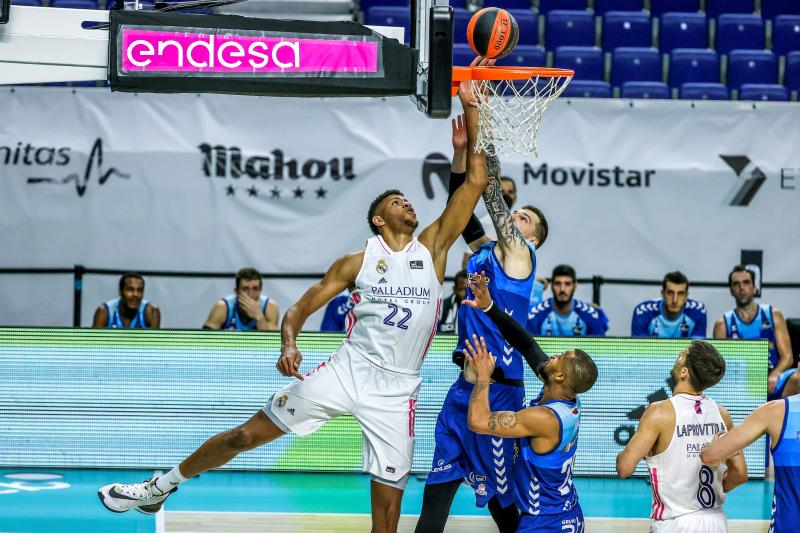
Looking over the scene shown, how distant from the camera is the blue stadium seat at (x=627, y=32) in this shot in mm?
14891

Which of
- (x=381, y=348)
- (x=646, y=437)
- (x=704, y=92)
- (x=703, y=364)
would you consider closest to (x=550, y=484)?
(x=646, y=437)

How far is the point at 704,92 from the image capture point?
13.8 metres

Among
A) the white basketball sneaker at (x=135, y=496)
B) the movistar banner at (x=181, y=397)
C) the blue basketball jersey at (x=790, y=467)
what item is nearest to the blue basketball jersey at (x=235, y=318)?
the movistar banner at (x=181, y=397)

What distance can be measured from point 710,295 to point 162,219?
6158mm

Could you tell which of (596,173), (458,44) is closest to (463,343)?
(596,173)

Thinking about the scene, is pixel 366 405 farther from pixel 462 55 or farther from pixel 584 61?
pixel 584 61

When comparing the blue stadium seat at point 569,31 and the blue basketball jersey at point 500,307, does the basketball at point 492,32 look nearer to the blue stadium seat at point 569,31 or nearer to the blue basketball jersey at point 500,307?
the blue basketball jersey at point 500,307

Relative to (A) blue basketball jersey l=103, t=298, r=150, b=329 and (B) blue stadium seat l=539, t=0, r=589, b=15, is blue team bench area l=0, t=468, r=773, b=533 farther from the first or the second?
(B) blue stadium seat l=539, t=0, r=589, b=15

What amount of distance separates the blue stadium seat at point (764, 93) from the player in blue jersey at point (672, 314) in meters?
3.80

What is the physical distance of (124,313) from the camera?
11047mm

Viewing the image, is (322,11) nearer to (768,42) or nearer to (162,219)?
(162,219)

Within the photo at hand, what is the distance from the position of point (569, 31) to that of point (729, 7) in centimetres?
242

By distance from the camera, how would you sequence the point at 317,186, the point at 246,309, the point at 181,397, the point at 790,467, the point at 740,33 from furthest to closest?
the point at 740,33
the point at 317,186
the point at 246,309
the point at 181,397
the point at 790,467

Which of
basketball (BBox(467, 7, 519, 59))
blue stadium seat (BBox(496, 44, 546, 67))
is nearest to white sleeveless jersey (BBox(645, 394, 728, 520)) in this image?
basketball (BBox(467, 7, 519, 59))
